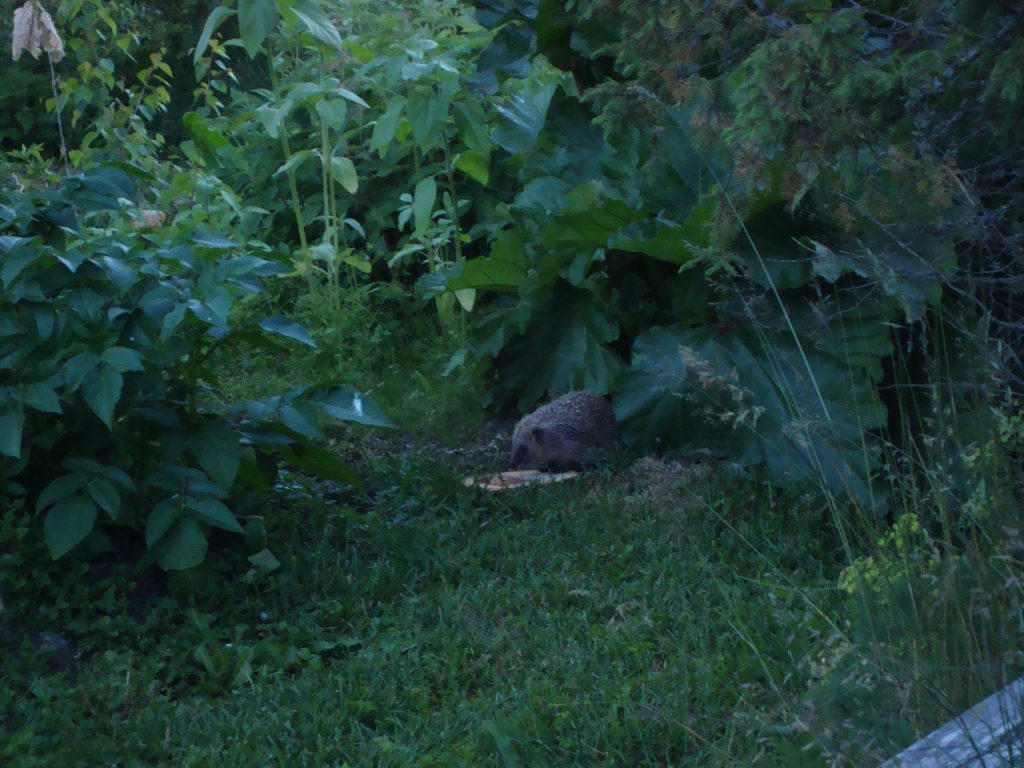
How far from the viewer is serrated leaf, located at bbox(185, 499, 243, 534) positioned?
4.11 meters

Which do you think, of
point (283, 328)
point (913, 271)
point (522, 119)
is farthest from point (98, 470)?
point (522, 119)

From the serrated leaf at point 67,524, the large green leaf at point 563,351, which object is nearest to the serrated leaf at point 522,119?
the large green leaf at point 563,351

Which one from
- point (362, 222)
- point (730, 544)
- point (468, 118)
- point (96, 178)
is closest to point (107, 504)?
point (96, 178)

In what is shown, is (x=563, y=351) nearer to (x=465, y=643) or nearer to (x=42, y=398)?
(x=465, y=643)

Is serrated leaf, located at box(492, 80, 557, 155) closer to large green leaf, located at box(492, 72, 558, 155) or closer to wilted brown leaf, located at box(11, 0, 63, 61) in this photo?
large green leaf, located at box(492, 72, 558, 155)

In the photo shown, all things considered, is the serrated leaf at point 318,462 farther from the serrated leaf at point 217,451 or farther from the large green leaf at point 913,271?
the large green leaf at point 913,271

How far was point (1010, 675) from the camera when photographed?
2885 mm

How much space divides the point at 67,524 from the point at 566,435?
2.44 m

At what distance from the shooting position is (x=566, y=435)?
5734mm

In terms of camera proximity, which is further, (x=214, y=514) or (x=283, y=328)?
(x=283, y=328)

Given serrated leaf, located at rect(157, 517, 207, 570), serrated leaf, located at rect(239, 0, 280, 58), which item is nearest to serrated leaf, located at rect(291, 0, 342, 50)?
serrated leaf, located at rect(239, 0, 280, 58)

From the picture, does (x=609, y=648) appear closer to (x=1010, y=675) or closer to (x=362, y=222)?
(x=1010, y=675)

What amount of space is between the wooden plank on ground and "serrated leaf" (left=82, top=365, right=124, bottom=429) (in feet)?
8.00

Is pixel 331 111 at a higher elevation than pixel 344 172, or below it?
higher
